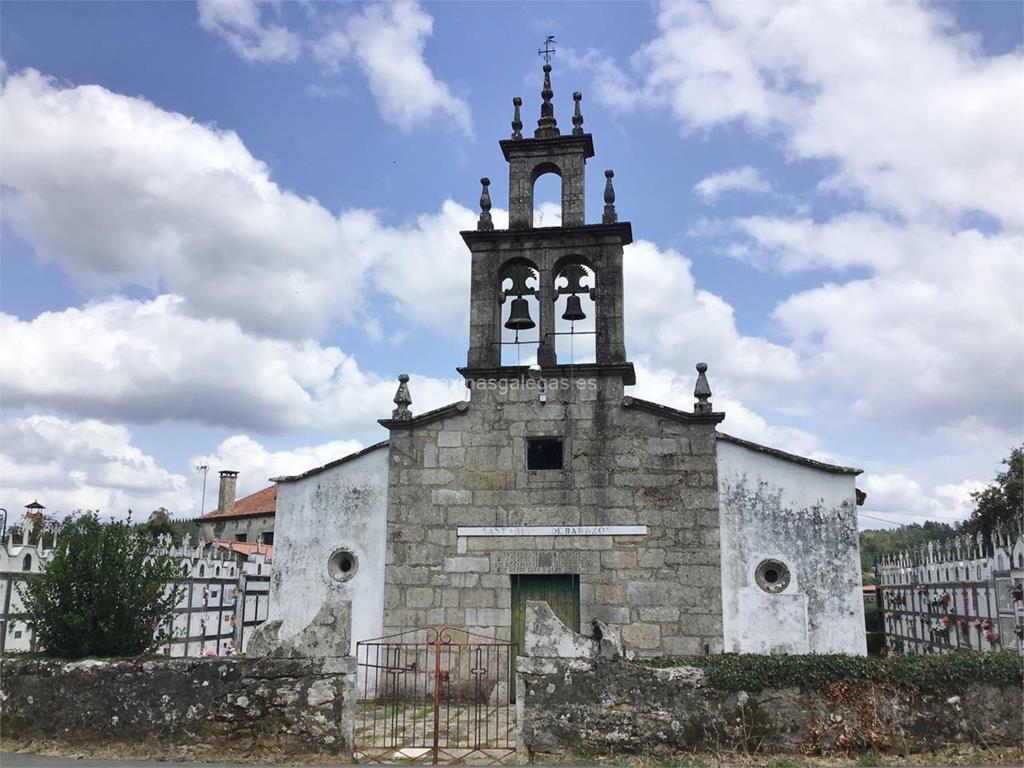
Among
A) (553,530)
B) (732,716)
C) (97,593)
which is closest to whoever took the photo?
(732,716)

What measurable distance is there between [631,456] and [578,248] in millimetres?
3577

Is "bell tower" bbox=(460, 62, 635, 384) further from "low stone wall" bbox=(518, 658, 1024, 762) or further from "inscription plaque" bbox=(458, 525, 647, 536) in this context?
"low stone wall" bbox=(518, 658, 1024, 762)

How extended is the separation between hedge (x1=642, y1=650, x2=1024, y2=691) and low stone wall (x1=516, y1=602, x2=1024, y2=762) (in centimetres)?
7

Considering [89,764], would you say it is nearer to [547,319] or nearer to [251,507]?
[547,319]

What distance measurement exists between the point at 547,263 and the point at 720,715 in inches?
304

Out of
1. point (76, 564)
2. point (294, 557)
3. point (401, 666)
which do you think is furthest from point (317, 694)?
point (294, 557)

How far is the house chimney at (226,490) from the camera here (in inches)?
1646

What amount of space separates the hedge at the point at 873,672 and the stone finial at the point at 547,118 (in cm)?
943

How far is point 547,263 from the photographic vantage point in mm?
12789

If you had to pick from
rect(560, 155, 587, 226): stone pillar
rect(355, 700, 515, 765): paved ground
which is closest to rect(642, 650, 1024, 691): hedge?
rect(355, 700, 515, 765): paved ground

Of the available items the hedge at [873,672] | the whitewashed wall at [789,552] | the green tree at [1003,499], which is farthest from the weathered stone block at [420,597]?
the green tree at [1003,499]

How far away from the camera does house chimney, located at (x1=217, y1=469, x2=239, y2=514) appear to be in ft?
137

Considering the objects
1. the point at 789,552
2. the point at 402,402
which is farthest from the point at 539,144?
the point at 789,552

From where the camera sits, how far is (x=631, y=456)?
12055 millimetres
